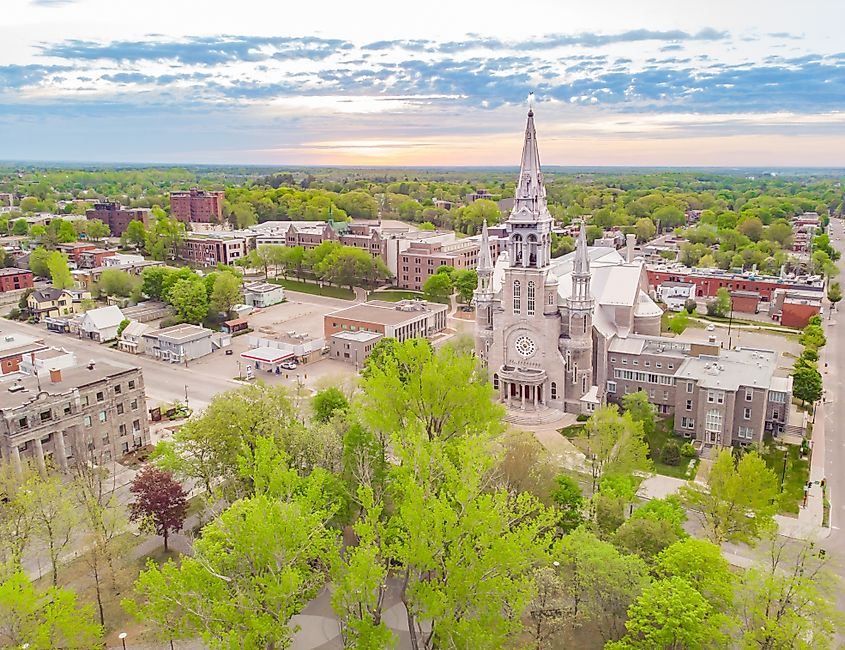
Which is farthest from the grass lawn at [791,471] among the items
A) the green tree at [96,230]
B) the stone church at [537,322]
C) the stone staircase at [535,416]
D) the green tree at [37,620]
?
the green tree at [96,230]

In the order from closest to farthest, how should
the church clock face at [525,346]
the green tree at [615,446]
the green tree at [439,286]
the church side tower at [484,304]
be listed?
the green tree at [615,446] < the church clock face at [525,346] < the church side tower at [484,304] < the green tree at [439,286]

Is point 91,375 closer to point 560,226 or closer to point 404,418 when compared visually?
point 404,418

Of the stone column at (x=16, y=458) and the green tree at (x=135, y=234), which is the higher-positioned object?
the green tree at (x=135, y=234)

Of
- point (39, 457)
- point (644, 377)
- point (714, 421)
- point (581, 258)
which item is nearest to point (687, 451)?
point (714, 421)

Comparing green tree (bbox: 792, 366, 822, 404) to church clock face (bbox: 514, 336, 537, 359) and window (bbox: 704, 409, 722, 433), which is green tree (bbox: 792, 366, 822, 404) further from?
church clock face (bbox: 514, 336, 537, 359)

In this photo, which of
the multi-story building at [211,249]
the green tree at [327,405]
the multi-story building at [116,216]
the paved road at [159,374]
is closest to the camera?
the green tree at [327,405]

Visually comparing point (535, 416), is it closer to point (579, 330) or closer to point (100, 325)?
point (579, 330)

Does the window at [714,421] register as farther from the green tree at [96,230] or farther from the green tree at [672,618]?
the green tree at [96,230]
